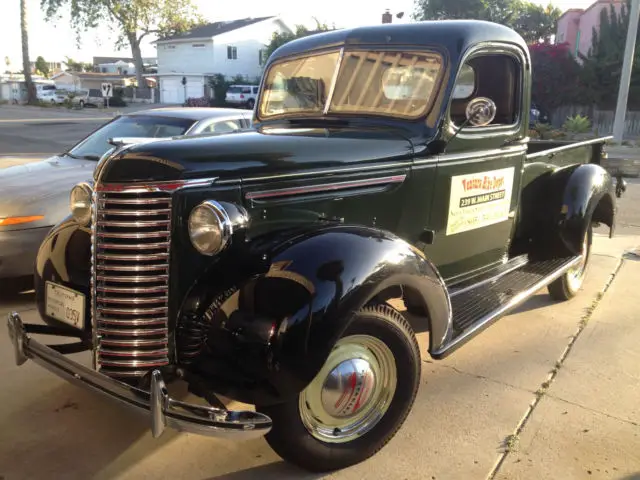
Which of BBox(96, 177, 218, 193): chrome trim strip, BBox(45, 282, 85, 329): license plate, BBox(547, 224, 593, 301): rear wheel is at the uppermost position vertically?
BBox(96, 177, 218, 193): chrome trim strip

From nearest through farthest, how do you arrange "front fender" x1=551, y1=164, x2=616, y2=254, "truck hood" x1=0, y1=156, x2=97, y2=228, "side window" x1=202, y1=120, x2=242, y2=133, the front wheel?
Answer: 1. the front wheel
2. "front fender" x1=551, y1=164, x2=616, y2=254
3. "truck hood" x1=0, y1=156, x2=97, y2=228
4. "side window" x1=202, y1=120, x2=242, y2=133

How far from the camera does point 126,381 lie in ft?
8.09

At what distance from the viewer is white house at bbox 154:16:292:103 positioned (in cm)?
4784

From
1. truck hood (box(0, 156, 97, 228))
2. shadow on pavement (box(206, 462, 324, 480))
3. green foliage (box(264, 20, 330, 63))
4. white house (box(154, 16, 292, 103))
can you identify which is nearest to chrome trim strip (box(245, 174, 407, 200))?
shadow on pavement (box(206, 462, 324, 480))

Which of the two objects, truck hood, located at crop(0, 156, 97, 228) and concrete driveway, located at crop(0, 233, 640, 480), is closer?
concrete driveway, located at crop(0, 233, 640, 480)

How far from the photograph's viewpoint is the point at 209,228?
2.40 meters

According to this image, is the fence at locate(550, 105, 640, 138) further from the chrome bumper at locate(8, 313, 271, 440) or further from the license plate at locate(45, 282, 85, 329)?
the chrome bumper at locate(8, 313, 271, 440)

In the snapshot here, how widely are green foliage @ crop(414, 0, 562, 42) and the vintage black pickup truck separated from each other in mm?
41930

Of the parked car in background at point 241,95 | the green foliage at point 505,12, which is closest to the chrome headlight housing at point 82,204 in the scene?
the parked car in background at point 241,95

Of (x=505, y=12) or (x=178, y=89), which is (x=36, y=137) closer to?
(x=178, y=89)

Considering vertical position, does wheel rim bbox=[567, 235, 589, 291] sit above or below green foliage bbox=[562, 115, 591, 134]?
below

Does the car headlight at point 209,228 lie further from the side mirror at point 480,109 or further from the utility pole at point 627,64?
the utility pole at point 627,64

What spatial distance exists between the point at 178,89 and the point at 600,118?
1357 inches

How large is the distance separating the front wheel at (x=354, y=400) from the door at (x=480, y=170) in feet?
3.19
